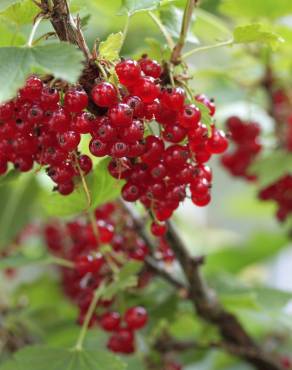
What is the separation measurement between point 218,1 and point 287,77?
0.64 ft

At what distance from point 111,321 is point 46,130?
0.30 m

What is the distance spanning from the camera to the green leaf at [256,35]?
2.15 ft

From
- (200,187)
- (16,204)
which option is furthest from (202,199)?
→ (16,204)

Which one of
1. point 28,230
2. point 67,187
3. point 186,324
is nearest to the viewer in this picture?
point 67,187

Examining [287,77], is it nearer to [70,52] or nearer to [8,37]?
[8,37]

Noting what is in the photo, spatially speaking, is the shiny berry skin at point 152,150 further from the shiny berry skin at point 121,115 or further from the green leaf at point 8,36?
the green leaf at point 8,36

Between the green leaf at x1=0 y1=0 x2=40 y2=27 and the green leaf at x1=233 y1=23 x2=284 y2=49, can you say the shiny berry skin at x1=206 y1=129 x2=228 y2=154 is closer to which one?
the green leaf at x1=233 y1=23 x2=284 y2=49

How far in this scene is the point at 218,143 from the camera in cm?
66

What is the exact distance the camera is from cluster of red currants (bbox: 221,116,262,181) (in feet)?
3.59

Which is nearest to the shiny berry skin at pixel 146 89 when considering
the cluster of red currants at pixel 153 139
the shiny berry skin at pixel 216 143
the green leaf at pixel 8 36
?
the cluster of red currants at pixel 153 139

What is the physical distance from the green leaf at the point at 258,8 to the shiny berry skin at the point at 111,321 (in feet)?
1.79

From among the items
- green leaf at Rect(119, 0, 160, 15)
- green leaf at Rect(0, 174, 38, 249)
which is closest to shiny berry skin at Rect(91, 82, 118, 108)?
green leaf at Rect(119, 0, 160, 15)

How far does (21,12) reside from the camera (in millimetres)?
612

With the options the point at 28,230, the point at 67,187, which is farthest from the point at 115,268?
the point at 28,230
